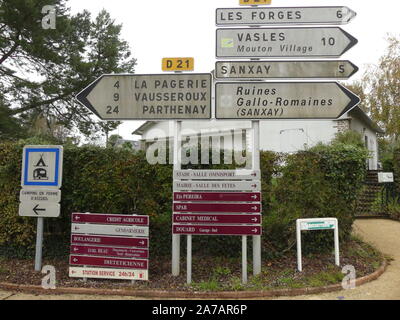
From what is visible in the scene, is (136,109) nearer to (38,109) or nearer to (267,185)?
(267,185)

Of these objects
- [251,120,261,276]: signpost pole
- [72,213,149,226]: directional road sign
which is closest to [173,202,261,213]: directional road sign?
[251,120,261,276]: signpost pole

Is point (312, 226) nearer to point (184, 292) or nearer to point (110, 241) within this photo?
point (184, 292)

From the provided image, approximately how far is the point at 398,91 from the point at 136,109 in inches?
798

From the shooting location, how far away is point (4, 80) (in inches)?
529

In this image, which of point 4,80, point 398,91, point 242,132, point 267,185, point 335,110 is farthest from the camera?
point 398,91

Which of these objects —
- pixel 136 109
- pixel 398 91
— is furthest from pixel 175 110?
pixel 398 91

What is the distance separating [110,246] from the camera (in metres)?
4.59

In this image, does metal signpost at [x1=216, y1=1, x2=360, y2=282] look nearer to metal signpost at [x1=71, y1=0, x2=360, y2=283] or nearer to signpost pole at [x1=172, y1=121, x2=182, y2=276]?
metal signpost at [x1=71, y1=0, x2=360, y2=283]

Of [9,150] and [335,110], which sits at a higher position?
[335,110]

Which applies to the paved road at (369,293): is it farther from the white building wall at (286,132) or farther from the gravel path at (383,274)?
the white building wall at (286,132)

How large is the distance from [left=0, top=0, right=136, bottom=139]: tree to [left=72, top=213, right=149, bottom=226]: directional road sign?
8.15 meters

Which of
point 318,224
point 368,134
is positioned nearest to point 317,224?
point 318,224

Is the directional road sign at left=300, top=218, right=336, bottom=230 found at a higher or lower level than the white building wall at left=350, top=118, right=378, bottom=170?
lower

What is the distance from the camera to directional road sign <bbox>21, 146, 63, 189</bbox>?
488 centimetres
